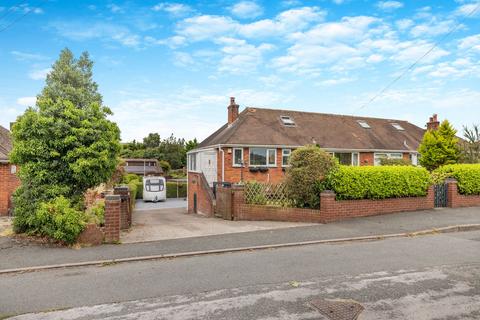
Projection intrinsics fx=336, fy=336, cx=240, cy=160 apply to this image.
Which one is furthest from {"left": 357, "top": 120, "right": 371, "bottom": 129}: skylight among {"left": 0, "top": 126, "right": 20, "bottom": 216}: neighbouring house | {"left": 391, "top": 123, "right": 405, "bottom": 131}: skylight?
{"left": 0, "top": 126, "right": 20, "bottom": 216}: neighbouring house

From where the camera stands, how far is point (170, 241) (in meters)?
8.92

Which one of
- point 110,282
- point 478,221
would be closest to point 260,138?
point 478,221

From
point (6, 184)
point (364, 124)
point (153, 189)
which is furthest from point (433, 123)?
point (6, 184)

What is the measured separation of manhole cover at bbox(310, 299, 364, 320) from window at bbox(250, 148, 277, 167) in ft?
50.4

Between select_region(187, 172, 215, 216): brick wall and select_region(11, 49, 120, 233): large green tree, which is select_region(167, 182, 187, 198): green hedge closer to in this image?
select_region(187, 172, 215, 216): brick wall

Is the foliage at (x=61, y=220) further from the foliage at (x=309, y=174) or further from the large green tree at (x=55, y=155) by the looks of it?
the foliage at (x=309, y=174)

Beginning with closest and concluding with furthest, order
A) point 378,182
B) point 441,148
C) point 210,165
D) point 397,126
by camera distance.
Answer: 1. point 378,182
2. point 210,165
3. point 441,148
4. point 397,126

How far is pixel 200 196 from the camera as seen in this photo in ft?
68.6

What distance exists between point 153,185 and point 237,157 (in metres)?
18.5

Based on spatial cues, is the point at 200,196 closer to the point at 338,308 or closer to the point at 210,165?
the point at 210,165

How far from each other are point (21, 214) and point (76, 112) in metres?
3.11

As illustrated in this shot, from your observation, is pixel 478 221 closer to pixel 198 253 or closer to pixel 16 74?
pixel 198 253

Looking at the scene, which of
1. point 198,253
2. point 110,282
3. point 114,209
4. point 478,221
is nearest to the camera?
point 110,282

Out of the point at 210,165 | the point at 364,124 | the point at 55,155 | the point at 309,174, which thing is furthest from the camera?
the point at 364,124
